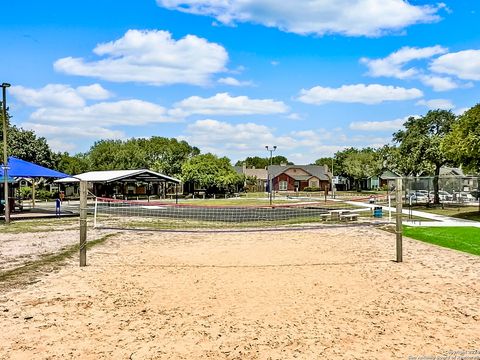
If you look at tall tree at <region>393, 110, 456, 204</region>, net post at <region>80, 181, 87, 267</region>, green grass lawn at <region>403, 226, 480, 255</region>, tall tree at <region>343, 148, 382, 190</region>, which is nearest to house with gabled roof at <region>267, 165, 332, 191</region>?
tall tree at <region>343, 148, 382, 190</region>

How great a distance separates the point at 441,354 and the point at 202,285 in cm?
517

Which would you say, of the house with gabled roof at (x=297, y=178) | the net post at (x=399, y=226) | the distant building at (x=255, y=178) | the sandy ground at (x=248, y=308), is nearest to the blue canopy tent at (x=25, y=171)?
the sandy ground at (x=248, y=308)

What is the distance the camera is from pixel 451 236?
18172mm

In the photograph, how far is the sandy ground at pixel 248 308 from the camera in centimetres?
598

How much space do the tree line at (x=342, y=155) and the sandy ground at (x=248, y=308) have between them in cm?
1810

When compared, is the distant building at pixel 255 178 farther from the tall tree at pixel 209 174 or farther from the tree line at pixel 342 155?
the tall tree at pixel 209 174

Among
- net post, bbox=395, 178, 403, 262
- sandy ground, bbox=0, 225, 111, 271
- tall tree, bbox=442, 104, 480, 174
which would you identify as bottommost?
sandy ground, bbox=0, 225, 111, 271

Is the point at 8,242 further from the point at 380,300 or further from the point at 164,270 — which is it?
the point at 380,300

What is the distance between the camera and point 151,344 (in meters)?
6.12

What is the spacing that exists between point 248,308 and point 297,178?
311 ft

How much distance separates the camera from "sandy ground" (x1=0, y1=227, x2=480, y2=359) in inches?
236

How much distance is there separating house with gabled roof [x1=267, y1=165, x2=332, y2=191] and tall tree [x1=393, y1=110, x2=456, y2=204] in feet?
196

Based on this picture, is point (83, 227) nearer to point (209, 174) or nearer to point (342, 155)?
point (209, 174)

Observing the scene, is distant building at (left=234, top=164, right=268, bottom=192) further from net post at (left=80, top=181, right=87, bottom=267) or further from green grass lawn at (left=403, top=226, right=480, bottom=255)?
net post at (left=80, top=181, right=87, bottom=267)
